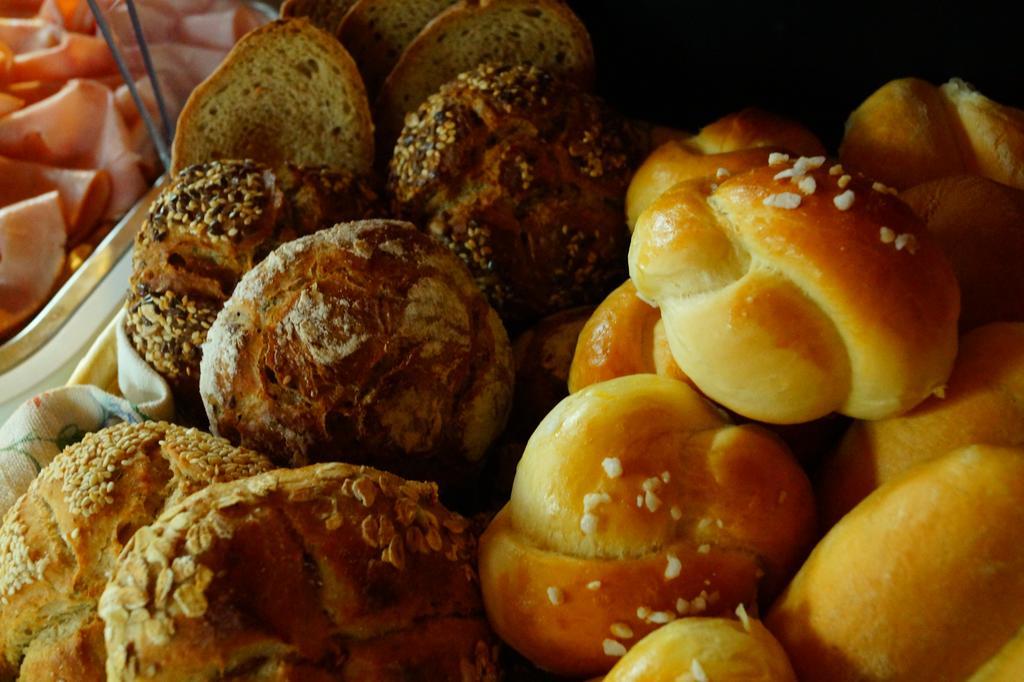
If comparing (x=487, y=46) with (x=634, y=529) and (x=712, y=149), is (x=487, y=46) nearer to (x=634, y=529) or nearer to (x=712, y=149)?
(x=712, y=149)

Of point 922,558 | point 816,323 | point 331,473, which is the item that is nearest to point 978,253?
point 816,323

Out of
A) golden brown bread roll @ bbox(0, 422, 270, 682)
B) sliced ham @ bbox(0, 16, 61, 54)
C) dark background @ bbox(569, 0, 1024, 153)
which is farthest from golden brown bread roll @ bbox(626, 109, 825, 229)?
sliced ham @ bbox(0, 16, 61, 54)

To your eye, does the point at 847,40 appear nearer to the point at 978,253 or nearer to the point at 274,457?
the point at 978,253

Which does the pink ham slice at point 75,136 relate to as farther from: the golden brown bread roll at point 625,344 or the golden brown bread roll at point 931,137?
the golden brown bread roll at point 931,137

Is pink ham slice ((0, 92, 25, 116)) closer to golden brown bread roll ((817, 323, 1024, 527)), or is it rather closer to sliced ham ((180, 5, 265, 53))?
sliced ham ((180, 5, 265, 53))

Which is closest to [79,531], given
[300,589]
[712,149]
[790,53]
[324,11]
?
[300,589]
